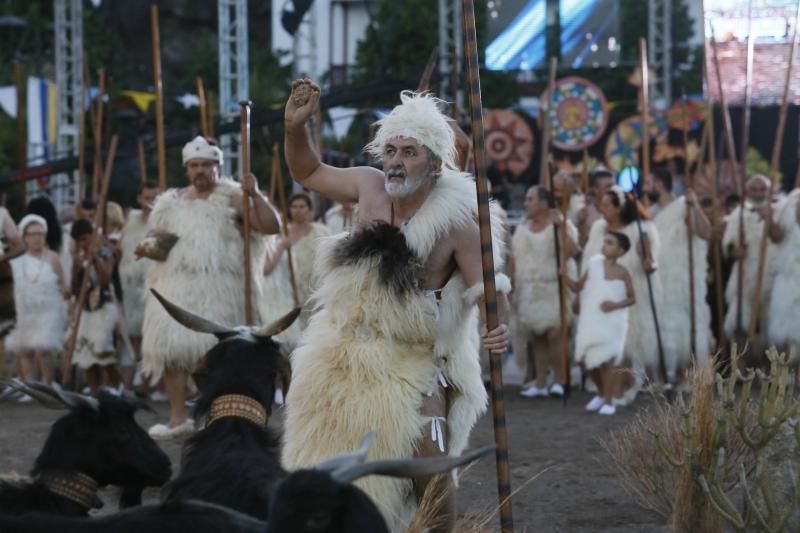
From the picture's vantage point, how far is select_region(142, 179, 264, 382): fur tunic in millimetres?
8309

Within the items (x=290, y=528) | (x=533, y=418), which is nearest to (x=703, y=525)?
(x=290, y=528)

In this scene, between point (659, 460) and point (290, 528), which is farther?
point (659, 460)

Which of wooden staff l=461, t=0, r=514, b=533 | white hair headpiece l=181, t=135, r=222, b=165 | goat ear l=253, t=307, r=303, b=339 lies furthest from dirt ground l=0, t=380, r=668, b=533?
white hair headpiece l=181, t=135, r=222, b=165

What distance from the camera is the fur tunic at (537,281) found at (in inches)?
445

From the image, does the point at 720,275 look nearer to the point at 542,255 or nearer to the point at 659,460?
the point at 542,255

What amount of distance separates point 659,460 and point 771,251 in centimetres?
652

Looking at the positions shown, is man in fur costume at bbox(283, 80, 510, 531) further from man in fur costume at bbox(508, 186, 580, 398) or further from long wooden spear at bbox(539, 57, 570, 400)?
man in fur costume at bbox(508, 186, 580, 398)

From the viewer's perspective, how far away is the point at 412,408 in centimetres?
480

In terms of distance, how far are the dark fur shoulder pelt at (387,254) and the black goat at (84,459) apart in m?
1.12

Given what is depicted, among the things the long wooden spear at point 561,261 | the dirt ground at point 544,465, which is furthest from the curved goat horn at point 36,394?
the long wooden spear at point 561,261

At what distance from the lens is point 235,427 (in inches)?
173

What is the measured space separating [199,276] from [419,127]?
374 cm

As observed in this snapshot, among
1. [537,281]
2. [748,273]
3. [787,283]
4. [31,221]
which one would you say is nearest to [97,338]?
[31,221]

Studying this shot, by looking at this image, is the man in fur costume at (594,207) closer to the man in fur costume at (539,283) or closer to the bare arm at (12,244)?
the man in fur costume at (539,283)
